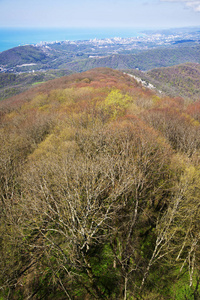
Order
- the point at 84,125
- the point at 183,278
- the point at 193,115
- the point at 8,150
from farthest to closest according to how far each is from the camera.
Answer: the point at 193,115, the point at 84,125, the point at 8,150, the point at 183,278

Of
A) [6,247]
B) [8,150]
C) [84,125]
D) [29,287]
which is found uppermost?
[84,125]

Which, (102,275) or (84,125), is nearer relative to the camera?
(102,275)

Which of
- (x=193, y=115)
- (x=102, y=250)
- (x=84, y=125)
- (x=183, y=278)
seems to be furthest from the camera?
(x=193, y=115)

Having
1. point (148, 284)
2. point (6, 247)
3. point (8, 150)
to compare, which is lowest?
point (148, 284)

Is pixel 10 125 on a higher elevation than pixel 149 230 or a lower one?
higher

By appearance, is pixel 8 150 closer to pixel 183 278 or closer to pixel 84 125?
pixel 84 125

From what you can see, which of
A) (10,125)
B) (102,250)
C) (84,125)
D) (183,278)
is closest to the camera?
(183,278)

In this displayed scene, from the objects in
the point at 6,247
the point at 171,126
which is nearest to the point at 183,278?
the point at 6,247

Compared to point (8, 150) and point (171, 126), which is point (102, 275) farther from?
point (171, 126)

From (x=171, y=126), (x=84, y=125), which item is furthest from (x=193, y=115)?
(x=84, y=125)
